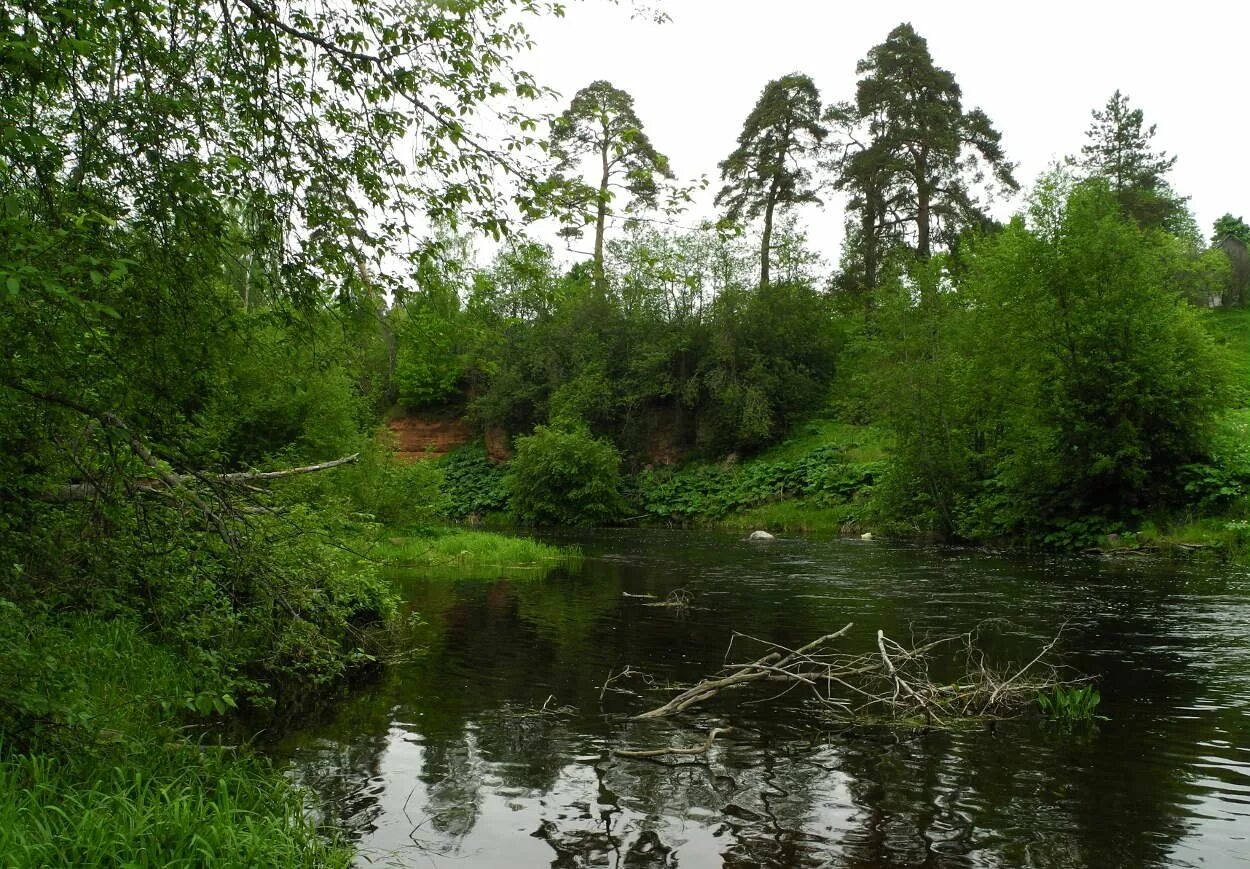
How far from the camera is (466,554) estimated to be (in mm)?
26859

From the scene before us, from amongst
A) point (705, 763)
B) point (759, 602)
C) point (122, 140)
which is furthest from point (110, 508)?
point (759, 602)

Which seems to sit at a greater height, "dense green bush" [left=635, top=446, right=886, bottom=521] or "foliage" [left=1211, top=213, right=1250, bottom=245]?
"foliage" [left=1211, top=213, right=1250, bottom=245]

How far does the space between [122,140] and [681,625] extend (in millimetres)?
11083

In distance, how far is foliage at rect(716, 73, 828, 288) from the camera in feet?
171

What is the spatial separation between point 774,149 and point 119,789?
52.0 meters

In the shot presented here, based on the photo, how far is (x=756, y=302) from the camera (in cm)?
4984

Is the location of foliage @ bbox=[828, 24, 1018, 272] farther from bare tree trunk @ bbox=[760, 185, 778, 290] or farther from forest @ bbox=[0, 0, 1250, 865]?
forest @ bbox=[0, 0, 1250, 865]

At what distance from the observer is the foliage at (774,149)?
171 feet

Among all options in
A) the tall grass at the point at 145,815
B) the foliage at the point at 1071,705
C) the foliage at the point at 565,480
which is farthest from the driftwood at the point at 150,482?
the foliage at the point at 565,480

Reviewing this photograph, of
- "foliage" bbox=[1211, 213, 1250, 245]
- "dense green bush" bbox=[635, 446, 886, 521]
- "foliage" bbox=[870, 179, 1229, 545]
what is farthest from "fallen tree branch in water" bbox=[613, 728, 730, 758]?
"foliage" bbox=[1211, 213, 1250, 245]

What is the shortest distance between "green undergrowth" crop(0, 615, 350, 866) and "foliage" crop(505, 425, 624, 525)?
37899 millimetres

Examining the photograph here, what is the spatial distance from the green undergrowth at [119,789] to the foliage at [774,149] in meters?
47.7

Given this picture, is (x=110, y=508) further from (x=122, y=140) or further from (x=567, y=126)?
→ (x=567, y=126)

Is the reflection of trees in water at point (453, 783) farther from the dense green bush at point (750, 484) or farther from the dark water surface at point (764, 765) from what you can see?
the dense green bush at point (750, 484)
